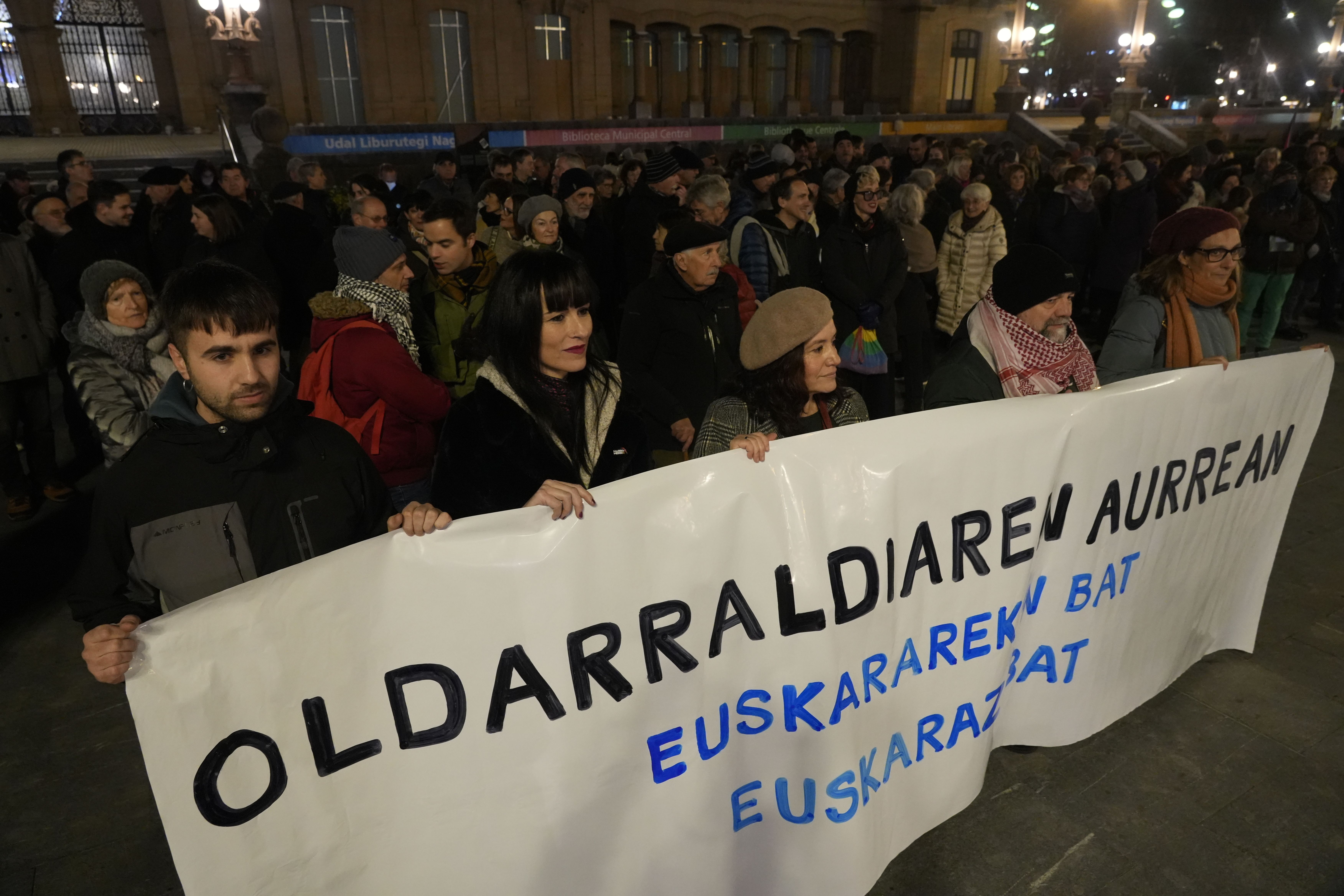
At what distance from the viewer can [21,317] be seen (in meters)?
5.23

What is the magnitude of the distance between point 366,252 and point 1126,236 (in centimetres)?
748

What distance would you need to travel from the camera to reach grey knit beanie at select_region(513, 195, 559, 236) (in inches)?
217

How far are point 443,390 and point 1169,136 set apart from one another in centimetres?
2957

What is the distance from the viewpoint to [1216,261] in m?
3.46

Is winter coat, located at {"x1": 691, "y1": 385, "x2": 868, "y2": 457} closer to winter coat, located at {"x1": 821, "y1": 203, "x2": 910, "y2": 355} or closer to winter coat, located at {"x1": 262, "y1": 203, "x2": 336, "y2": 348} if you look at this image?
winter coat, located at {"x1": 821, "y1": 203, "x2": 910, "y2": 355}

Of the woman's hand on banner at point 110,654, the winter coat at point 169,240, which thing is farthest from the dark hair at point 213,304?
the winter coat at point 169,240

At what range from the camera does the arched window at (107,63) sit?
901 inches

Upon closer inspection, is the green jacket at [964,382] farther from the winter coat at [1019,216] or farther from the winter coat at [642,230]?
the winter coat at [1019,216]

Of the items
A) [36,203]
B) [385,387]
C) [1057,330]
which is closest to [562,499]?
[385,387]

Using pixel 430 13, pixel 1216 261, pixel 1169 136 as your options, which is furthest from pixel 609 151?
pixel 1216 261

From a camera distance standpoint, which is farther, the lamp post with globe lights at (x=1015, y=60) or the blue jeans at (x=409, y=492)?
the lamp post with globe lights at (x=1015, y=60)

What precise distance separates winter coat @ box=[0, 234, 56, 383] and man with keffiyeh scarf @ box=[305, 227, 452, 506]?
3.03 m

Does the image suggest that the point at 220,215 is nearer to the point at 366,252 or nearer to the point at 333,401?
the point at 366,252

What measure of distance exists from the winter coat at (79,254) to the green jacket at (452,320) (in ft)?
8.96
